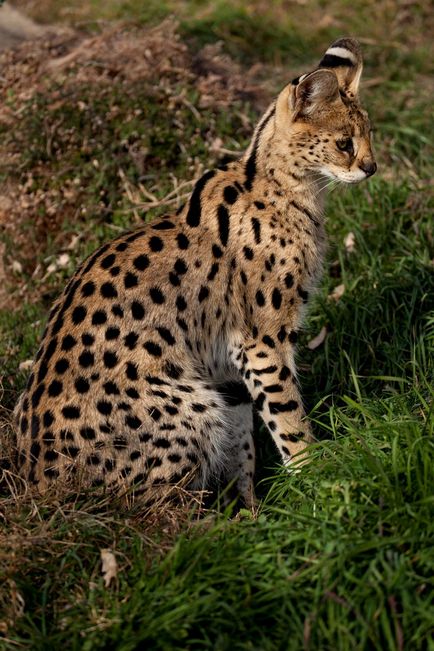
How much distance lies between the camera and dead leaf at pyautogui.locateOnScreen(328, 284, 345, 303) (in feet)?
18.7

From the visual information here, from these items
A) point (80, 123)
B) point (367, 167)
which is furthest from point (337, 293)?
point (80, 123)

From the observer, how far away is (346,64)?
477 cm

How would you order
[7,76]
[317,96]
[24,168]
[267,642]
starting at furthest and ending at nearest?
[7,76], [24,168], [317,96], [267,642]

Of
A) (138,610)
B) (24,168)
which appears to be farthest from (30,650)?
(24,168)

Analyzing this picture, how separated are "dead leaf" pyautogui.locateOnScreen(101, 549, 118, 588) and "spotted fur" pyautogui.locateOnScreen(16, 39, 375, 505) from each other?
0.47 metres

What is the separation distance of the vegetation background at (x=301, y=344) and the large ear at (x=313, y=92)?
3.98 feet

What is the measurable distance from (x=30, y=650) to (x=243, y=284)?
6.32 feet

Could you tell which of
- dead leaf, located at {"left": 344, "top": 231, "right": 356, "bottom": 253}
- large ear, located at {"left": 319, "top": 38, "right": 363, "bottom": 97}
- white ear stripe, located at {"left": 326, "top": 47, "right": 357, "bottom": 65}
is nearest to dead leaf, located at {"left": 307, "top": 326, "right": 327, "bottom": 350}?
dead leaf, located at {"left": 344, "top": 231, "right": 356, "bottom": 253}

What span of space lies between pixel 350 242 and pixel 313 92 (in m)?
1.65

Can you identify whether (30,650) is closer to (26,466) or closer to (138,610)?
(138,610)

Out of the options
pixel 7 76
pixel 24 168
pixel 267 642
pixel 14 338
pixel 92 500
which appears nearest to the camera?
pixel 267 642

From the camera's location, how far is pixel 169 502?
13.3 ft

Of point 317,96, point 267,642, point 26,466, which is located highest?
point 317,96

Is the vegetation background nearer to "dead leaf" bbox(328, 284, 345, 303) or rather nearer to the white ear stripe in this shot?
"dead leaf" bbox(328, 284, 345, 303)
